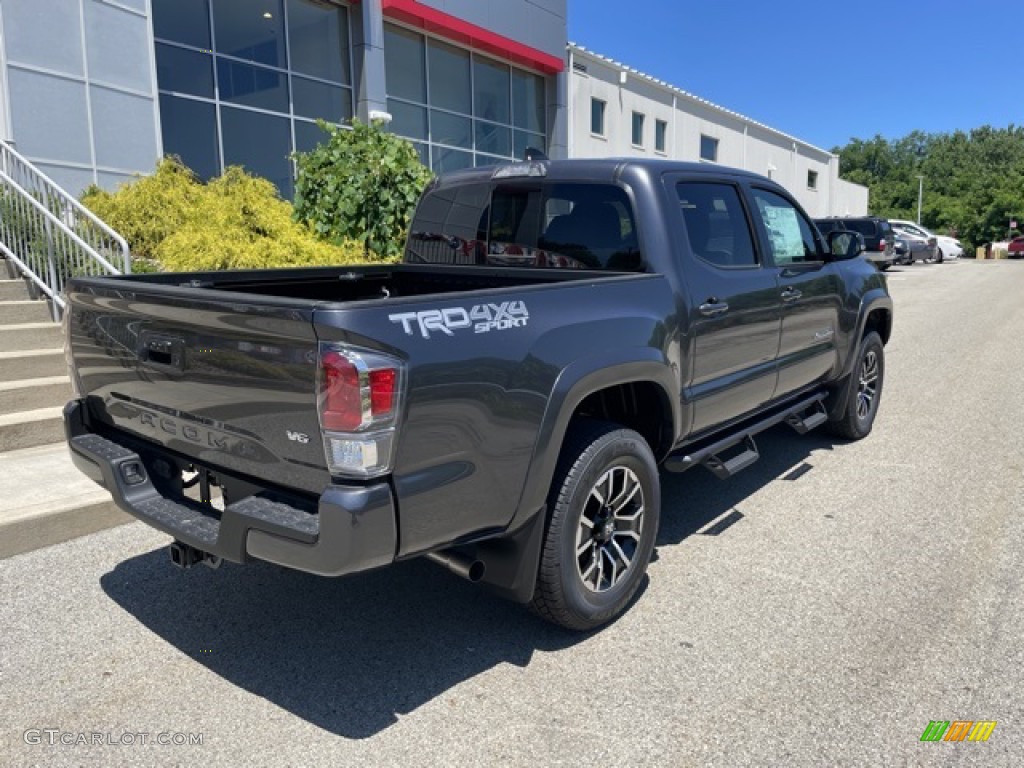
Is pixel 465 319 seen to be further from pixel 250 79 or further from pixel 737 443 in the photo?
pixel 250 79

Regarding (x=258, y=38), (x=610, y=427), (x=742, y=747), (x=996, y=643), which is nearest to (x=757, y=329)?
(x=610, y=427)

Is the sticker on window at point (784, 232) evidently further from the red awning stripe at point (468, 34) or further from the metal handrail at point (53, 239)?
the red awning stripe at point (468, 34)

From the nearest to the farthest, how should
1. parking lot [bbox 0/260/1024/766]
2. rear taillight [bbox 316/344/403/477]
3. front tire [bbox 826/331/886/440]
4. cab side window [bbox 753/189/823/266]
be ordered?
rear taillight [bbox 316/344/403/477]
parking lot [bbox 0/260/1024/766]
cab side window [bbox 753/189/823/266]
front tire [bbox 826/331/886/440]

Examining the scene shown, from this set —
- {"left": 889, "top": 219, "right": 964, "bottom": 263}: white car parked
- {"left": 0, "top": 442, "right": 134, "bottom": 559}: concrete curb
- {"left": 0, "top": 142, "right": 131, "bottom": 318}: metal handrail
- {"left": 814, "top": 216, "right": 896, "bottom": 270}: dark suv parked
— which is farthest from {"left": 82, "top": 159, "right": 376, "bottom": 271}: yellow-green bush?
{"left": 889, "top": 219, "right": 964, "bottom": 263}: white car parked

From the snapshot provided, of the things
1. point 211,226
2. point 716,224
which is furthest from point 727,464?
point 211,226

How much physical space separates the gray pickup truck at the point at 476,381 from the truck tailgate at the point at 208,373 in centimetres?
1

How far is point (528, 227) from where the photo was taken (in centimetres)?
428

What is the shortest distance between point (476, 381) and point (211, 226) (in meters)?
6.83

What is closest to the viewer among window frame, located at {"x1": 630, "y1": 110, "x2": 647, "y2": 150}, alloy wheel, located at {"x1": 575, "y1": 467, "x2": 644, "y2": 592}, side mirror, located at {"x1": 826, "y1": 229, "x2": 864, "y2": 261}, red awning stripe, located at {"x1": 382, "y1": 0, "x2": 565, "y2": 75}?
alloy wheel, located at {"x1": 575, "y1": 467, "x2": 644, "y2": 592}

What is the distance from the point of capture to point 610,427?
11.2 ft

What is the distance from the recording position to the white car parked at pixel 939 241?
34.1 m

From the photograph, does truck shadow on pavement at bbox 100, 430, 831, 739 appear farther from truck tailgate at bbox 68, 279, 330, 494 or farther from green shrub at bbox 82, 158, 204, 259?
green shrub at bbox 82, 158, 204, 259

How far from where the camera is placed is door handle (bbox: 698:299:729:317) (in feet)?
12.9

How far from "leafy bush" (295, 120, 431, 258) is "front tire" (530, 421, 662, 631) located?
6.31 meters
